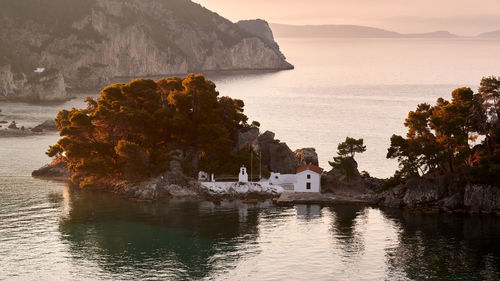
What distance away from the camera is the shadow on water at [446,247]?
61.4m

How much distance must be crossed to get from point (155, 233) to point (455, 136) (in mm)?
41771

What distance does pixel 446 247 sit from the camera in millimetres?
69188

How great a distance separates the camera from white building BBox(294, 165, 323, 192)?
90150mm

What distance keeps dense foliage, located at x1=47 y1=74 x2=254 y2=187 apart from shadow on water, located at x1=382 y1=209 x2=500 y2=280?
1095 inches

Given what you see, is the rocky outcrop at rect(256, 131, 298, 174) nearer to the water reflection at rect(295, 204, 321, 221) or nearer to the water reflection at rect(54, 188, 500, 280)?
the water reflection at rect(295, 204, 321, 221)

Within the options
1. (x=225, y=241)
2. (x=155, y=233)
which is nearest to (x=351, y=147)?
(x=225, y=241)

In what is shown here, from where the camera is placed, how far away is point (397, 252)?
67.2 m

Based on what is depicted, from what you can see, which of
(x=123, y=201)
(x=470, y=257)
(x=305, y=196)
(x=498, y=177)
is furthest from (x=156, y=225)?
(x=498, y=177)

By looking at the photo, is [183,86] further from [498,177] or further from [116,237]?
A: [498,177]

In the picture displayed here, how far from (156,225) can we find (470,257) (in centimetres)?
3537

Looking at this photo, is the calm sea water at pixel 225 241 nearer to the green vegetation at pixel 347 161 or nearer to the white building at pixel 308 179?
the white building at pixel 308 179

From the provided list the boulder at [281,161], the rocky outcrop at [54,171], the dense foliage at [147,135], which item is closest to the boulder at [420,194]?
the boulder at [281,161]

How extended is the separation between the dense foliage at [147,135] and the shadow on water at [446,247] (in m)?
27.8

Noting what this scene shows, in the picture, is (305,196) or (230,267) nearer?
(230,267)
